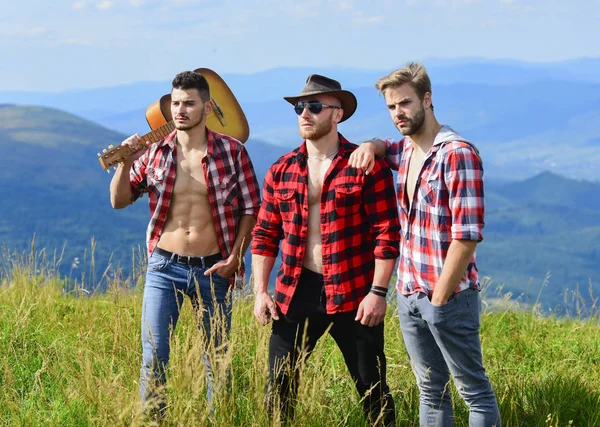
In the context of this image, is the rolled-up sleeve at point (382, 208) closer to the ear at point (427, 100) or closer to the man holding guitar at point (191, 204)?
the ear at point (427, 100)

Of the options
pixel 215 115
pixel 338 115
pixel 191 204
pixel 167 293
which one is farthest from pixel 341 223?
pixel 215 115

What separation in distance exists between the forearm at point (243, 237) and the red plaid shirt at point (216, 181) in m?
0.03

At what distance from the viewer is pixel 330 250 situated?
3832 millimetres

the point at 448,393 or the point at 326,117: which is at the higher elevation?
the point at 326,117

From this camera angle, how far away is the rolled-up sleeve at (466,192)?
3.28 meters

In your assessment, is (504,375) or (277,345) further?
(504,375)

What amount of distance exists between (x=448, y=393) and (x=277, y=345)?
99 centimetres

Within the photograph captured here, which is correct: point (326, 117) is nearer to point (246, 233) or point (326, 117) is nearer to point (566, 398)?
point (246, 233)

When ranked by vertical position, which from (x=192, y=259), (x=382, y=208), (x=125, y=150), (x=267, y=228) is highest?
(x=125, y=150)

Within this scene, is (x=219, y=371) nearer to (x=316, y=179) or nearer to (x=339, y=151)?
(x=316, y=179)

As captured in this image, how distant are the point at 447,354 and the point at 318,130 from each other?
1.39 meters

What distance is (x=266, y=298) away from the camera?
3.99 m

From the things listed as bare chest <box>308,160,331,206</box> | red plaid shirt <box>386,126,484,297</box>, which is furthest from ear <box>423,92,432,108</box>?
bare chest <box>308,160,331,206</box>

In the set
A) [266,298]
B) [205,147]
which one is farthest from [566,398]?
[205,147]
